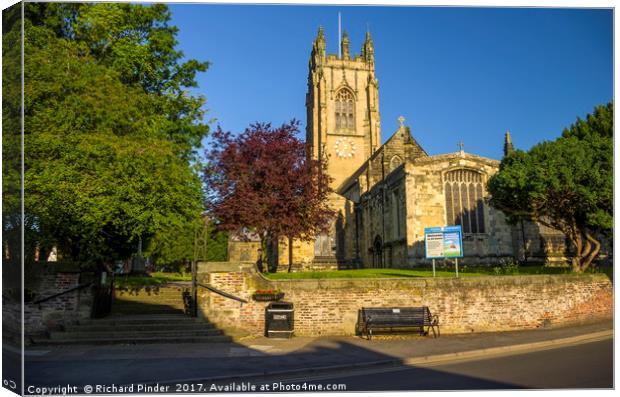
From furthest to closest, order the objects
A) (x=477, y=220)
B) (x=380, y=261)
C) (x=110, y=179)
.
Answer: (x=380, y=261), (x=477, y=220), (x=110, y=179)

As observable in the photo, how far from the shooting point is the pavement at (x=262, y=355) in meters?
9.52

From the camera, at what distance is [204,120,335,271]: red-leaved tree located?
2498 cm

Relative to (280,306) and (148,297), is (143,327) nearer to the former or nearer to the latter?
(280,306)

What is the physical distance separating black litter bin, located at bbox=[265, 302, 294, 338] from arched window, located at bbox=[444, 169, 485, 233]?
1933cm

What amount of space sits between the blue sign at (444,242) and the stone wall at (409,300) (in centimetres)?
158

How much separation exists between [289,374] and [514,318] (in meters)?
9.12

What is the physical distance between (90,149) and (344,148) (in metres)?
49.4

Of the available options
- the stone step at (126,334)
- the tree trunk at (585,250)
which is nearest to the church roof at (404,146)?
the tree trunk at (585,250)

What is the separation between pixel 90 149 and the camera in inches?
502

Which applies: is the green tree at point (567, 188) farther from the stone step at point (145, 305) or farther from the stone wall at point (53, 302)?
the stone wall at point (53, 302)

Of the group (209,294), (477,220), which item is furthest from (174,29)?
(477,220)

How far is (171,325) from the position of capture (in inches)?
563

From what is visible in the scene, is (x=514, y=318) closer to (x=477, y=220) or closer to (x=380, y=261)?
(x=477, y=220)

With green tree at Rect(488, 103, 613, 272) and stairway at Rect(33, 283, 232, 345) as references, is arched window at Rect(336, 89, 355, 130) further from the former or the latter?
stairway at Rect(33, 283, 232, 345)
